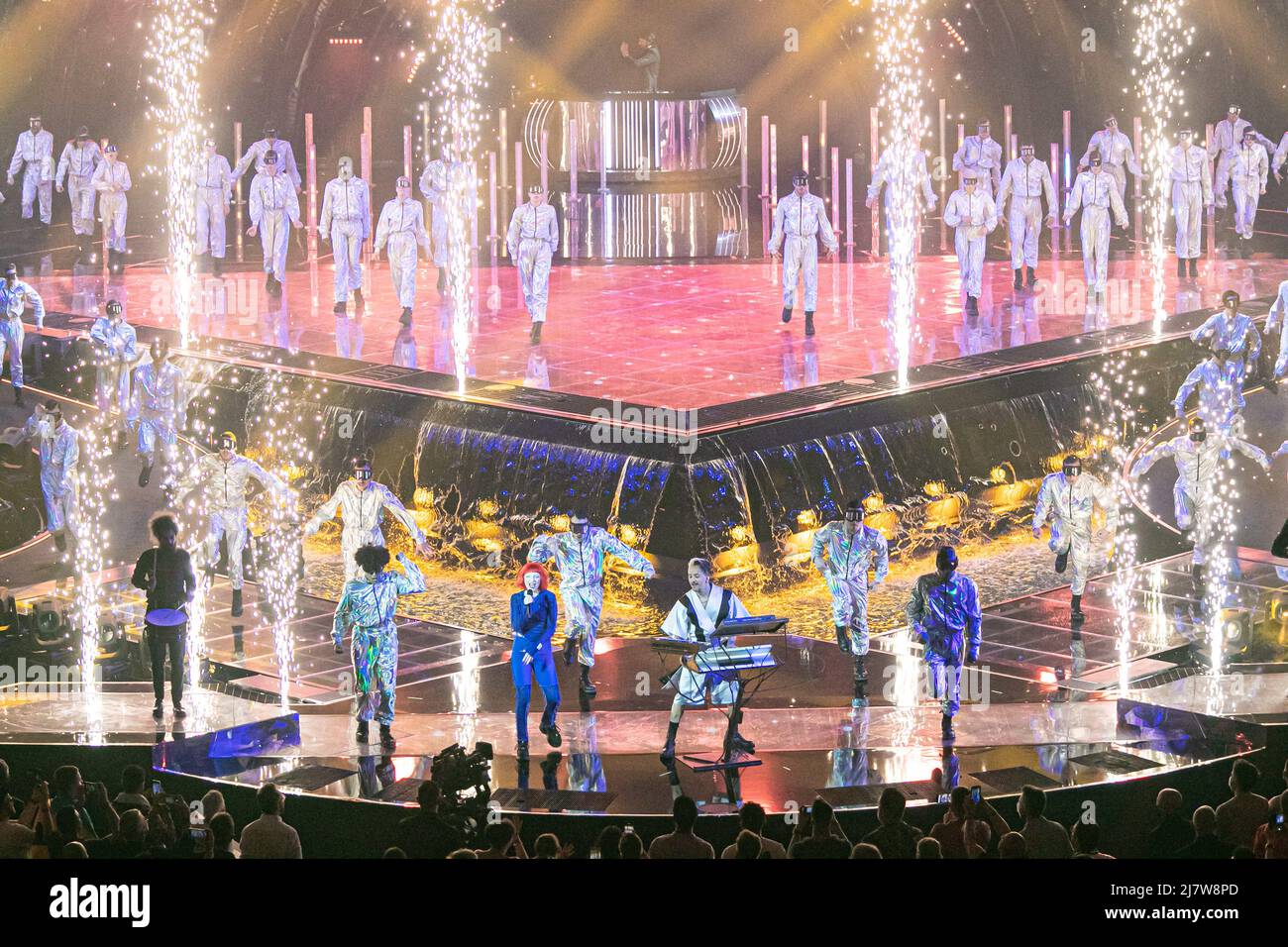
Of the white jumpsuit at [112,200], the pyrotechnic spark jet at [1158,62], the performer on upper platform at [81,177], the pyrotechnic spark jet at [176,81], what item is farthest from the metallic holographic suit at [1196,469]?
the pyrotechnic spark jet at [176,81]

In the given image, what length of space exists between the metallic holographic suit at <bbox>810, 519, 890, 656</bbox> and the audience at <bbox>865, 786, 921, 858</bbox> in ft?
13.4

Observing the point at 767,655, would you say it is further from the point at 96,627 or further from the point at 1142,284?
the point at 1142,284

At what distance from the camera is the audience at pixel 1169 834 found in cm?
1035

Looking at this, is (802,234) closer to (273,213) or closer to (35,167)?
(273,213)

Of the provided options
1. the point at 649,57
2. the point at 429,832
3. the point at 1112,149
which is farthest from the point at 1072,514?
the point at 649,57

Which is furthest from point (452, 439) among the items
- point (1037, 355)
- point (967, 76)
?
point (967, 76)

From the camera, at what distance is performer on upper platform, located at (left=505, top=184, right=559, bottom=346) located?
18875 millimetres

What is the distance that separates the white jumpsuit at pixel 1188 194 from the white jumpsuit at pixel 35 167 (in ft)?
43.8

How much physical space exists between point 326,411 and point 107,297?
5.61 m

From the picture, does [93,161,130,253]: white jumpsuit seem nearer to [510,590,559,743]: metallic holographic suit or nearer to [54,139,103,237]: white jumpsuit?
[54,139,103,237]: white jumpsuit

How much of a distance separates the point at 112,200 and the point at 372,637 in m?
13.7

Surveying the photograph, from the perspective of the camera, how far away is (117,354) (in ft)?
60.0

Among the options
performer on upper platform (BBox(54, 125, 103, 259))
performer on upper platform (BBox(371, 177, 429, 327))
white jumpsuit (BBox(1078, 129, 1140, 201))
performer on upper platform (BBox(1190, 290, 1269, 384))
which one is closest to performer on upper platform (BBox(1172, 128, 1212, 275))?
white jumpsuit (BBox(1078, 129, 1140, 201))
